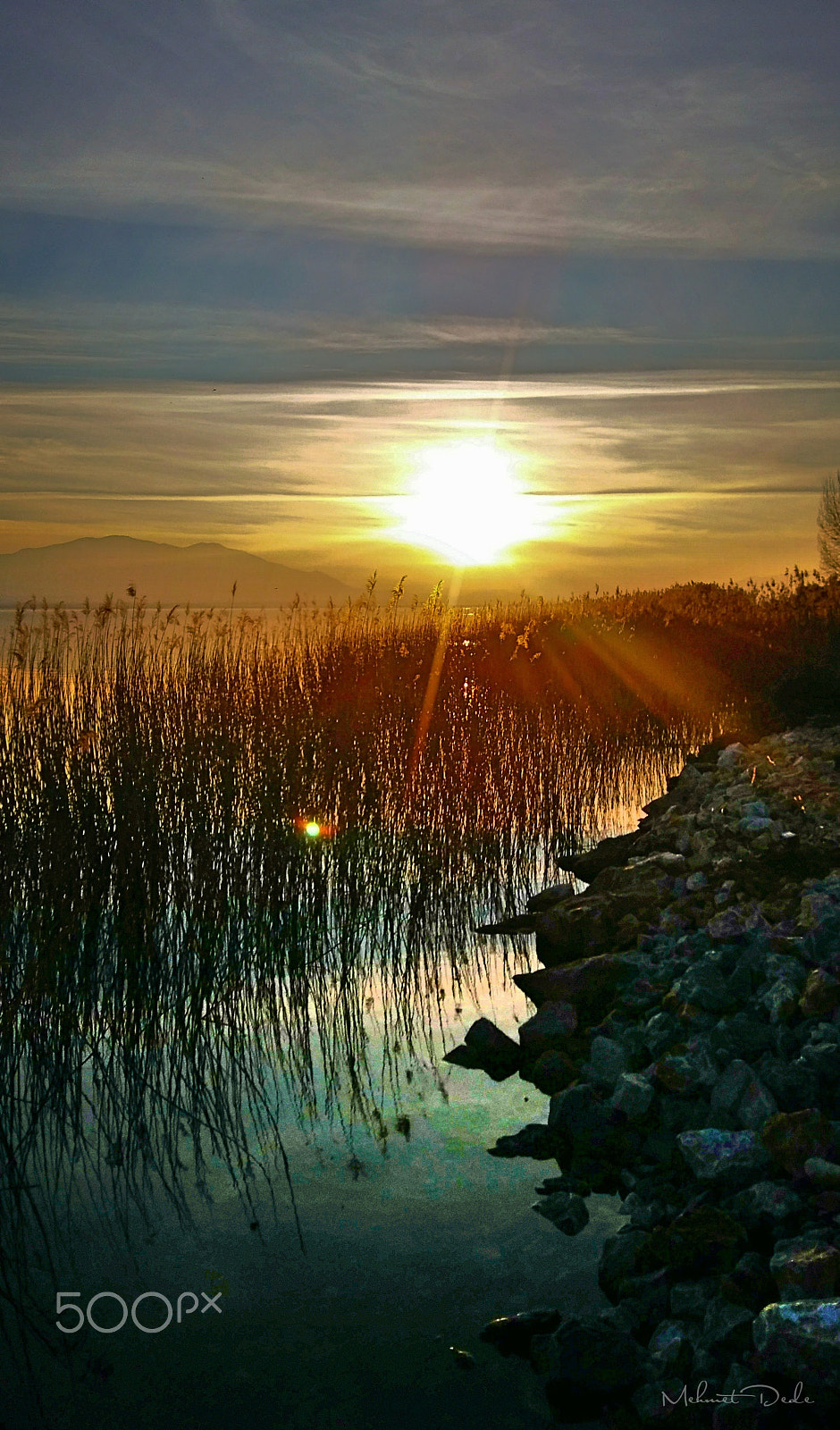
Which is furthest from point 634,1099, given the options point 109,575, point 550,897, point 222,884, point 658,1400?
point 109,575

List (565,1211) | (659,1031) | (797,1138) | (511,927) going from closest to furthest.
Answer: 1. (797,1138)
2. (565,1211)
3. (659,1031)
4. (511,927)

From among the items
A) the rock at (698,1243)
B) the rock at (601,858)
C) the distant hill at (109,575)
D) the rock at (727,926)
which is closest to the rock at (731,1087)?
the rock at (698,1243)

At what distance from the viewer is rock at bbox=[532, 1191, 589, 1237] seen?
8.42 ft

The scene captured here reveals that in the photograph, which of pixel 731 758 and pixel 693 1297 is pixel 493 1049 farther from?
pixel 731 758

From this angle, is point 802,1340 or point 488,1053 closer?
point 802,1340

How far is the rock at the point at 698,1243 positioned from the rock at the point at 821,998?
38.8 inches

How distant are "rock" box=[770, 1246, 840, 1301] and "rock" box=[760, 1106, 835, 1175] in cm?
33

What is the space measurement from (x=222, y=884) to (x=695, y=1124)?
2.26 metres

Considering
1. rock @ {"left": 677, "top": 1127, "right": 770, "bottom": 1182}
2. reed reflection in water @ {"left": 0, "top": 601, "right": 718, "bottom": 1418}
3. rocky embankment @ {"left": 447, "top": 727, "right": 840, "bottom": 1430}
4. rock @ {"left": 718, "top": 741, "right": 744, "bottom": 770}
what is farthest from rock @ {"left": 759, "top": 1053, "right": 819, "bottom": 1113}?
rock @ {"left": 718, "top": 741, "right": 744, "bottom": 770}

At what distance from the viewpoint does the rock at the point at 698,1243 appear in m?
2.23

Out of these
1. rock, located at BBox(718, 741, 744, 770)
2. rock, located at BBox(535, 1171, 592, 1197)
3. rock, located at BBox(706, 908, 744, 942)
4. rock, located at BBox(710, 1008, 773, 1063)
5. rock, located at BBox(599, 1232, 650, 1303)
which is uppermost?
rock, located at BBox(718, 741, 744, 770)

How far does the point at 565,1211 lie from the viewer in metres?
2.61

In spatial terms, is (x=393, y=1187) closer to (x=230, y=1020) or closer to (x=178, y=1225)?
(x=178, y=1225)

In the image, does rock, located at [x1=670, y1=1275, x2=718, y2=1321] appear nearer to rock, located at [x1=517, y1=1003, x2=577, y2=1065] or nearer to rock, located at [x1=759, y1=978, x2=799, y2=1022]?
rock, located at [x1=759, y1=978, x2=799, y2=1022]
